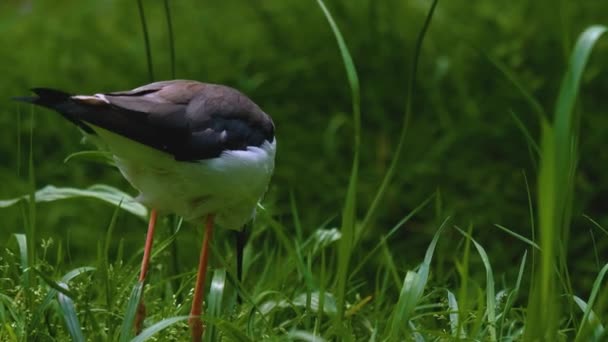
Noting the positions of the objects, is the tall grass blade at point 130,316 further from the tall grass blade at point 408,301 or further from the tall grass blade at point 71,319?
the tall grass blade at point 408,301

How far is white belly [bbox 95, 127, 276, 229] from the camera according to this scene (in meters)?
1.87

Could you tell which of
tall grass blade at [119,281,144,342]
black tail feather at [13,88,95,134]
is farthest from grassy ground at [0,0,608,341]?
black tail feather at [13,88,95,134]

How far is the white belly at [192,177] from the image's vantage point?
→ 187cm

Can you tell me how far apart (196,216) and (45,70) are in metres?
2.76

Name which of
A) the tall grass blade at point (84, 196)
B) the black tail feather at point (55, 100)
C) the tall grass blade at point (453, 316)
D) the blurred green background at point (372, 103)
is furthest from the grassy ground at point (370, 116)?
the black tail feather at point (55, 100)

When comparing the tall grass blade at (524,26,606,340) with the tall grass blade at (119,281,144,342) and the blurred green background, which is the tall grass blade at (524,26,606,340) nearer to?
the tall grass blade at (119,281,144,342)

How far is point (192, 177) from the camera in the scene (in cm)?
190

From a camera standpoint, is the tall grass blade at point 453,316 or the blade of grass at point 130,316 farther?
the tall grass blade at point 453,316

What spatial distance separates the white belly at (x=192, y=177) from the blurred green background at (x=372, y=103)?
185 cm

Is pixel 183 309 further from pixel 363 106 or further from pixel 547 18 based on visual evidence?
pixel 547 18

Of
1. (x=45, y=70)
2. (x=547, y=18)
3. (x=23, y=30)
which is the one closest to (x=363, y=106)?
(x=547, y=18)

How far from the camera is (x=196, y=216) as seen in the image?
1.99 m

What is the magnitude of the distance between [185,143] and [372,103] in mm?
2441

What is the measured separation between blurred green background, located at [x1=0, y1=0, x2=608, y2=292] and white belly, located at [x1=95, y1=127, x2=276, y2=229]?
72.6 inches
